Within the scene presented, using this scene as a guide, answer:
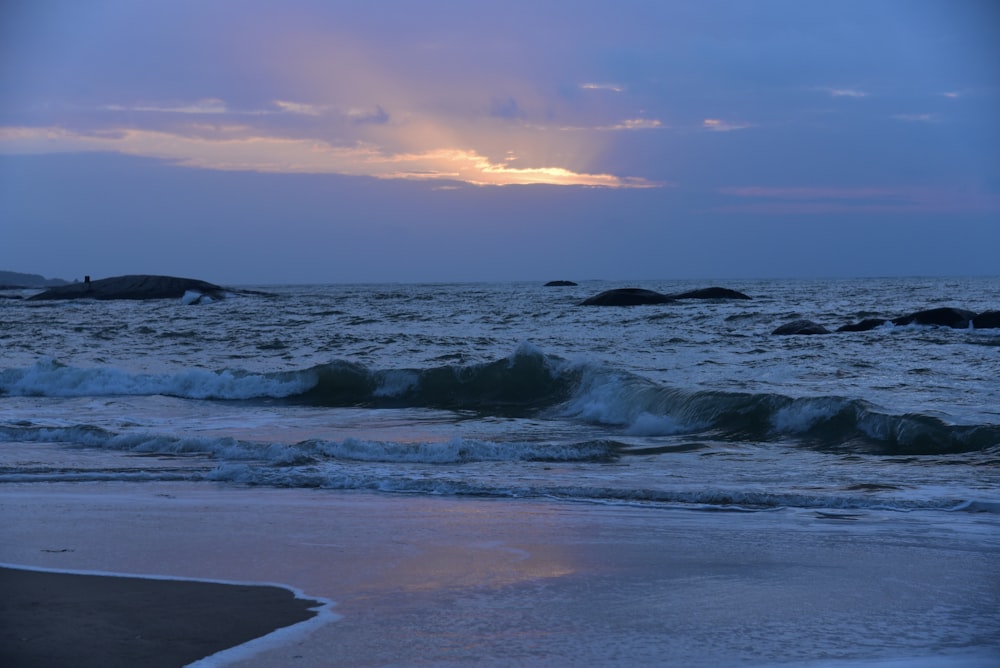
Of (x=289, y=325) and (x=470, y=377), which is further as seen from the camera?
(x=289, y=325)

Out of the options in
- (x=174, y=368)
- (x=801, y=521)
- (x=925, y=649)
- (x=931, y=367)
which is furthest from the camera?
(x=174, y=368)

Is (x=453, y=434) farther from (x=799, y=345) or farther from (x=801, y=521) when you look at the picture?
(x=799, y=345)

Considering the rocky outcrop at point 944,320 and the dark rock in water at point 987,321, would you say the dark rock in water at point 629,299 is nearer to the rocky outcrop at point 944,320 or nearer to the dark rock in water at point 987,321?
the rocky outcrop at point 944,320

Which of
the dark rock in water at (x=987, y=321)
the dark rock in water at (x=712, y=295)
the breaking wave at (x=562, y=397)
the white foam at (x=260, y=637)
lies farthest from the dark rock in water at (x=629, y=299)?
the white foam at (x=260, y=637)

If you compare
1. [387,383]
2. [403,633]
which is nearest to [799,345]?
[387,383]

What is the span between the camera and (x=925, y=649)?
434cm

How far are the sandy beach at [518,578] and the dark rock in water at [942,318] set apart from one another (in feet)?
69.7

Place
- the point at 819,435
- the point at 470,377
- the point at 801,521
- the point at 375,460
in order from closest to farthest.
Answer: the point at 801,521 < the point at 375,460 < the point at 819,435 < the point at 470,377

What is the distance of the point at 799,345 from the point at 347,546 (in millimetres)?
18092

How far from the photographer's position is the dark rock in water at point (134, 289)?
6431cm

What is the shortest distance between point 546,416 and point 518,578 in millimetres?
10370

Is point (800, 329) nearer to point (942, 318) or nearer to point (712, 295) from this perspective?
point (942, 318)

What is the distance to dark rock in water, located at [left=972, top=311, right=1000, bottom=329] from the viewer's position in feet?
82.0

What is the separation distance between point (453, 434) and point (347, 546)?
665cm
